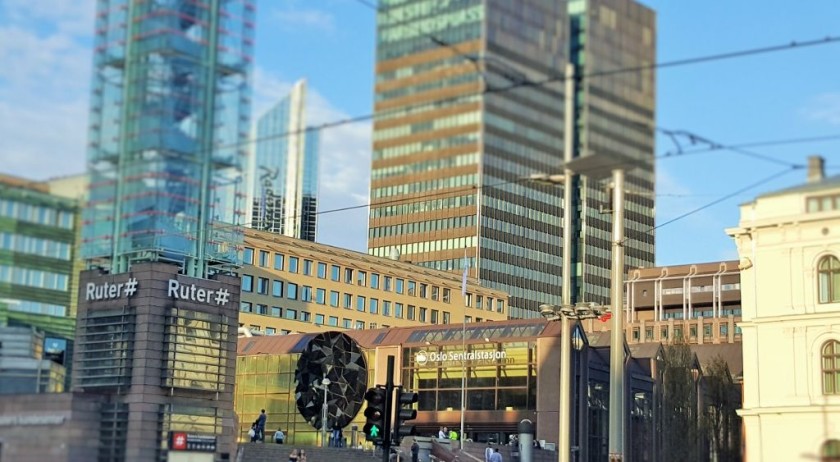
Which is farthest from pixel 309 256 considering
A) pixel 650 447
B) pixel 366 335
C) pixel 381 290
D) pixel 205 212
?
pixel 205 212

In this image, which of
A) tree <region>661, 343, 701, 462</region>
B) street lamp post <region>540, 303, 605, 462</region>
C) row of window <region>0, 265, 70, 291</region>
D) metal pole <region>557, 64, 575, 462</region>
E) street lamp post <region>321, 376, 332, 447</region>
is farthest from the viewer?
tree <region>661, 343, 701, 462</region>

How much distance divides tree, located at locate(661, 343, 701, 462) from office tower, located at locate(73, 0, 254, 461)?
43298 mm

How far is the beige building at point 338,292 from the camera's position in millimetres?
129375

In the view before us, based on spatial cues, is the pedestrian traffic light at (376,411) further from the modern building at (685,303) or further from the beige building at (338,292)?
the modern building at (685,303)

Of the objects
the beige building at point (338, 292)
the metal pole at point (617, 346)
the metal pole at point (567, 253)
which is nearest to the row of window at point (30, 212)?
the metal pole at point (567, 253)

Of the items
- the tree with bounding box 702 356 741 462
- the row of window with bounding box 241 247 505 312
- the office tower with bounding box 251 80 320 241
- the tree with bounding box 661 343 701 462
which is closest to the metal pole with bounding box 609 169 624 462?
the office tower with bounding box 251 80 320 241

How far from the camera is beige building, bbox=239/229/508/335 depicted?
129 metres

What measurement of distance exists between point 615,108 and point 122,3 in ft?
62.0

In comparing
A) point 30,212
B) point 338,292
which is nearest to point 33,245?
point 30,212

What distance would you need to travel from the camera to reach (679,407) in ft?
300

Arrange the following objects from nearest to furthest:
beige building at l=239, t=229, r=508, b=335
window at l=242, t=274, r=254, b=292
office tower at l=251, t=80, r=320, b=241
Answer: office tower at l=251, t=80, r=320, b=241, window at l=242, t=274, r=254, b=292, beige building at l=239, t=229, r=508, b=335

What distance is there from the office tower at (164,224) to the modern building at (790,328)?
28.8 meters

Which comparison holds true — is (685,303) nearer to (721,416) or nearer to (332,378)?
(721,416)

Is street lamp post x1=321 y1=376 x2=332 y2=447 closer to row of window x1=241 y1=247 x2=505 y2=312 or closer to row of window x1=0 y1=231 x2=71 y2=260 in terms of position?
row of window x1=0 y1=231 x2=71 y2=260
